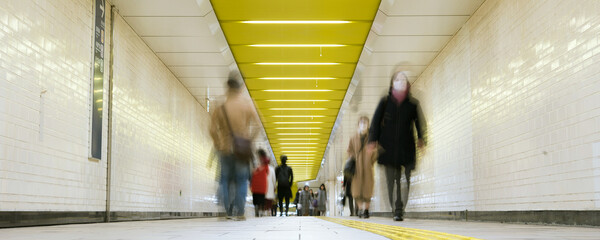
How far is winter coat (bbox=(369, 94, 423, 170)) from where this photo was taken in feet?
20.8

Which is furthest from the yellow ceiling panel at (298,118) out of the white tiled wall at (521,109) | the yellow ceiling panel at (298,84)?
the white tiled wall at (521,109)

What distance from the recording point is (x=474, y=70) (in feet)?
25.7

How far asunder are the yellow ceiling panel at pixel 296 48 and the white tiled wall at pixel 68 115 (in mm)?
1559

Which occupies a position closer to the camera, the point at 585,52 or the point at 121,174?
the point at 585,52

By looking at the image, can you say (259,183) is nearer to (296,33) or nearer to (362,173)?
(362,173)

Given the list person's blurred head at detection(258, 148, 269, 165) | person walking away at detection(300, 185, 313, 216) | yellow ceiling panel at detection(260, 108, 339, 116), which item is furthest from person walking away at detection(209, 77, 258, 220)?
person walking away at detection(300, 185, 313, 216)

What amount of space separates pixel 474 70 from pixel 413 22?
108 cm

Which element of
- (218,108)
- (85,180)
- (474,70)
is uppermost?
(474,70)

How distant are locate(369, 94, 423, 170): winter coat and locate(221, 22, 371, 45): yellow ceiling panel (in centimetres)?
213

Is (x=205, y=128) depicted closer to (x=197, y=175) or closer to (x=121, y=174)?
(x=197, y=175)

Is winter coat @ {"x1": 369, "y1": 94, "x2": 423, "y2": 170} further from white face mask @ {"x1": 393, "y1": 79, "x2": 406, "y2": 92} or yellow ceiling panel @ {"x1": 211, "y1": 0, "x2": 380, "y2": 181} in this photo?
yellow ceiling panel @ {"x1": 211, "y1": 0, "x2": 380, "y2": 181}

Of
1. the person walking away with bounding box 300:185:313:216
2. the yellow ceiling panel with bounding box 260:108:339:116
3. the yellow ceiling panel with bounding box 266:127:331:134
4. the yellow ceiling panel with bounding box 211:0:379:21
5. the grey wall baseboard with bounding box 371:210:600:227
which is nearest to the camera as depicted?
the grey wall baseboard with bounding box 371:210:600:227

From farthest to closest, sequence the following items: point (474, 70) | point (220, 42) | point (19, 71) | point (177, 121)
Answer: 1. point (177, 121)
2. point (220, 42)
3. point (474, 70)
4. point (19, 71)

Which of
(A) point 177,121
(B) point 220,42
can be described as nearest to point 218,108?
(B) point 220,42
